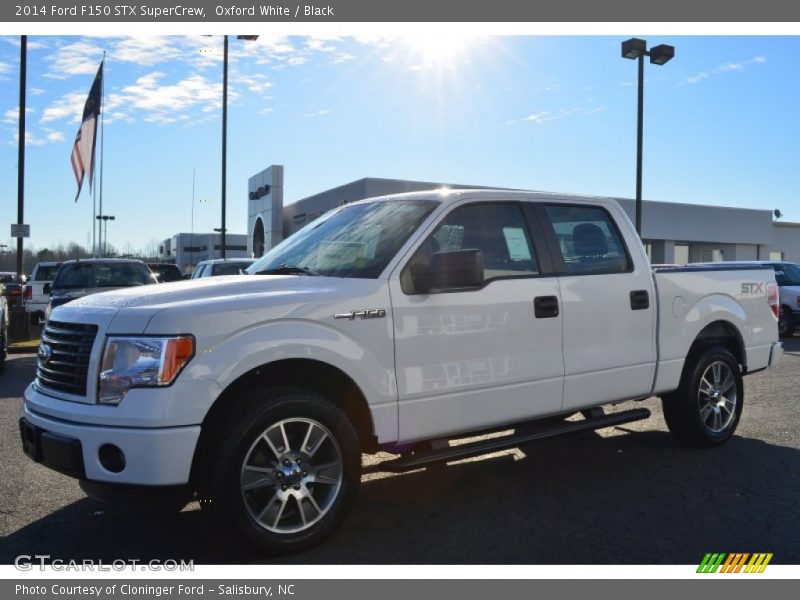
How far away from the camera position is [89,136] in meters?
21.6

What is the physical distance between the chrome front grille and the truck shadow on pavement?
89cm

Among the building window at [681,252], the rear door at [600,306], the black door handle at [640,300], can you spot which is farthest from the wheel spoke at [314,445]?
the building window at [681,252]

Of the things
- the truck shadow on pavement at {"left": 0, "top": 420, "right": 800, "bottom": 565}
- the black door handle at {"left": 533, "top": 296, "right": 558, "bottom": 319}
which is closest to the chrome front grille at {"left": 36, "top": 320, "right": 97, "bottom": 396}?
the truck shadow on pavement at {"left": 0, "top": 420, "right": 800, "bottom": 565}

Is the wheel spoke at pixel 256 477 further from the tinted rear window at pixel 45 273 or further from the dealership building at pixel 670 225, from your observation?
the dealership building at pixel 670 225

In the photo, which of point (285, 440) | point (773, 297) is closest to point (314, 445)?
point (285, 440)

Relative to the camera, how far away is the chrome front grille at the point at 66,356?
3754 mm

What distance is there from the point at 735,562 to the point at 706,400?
2.57 metres

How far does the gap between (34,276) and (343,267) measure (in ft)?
56.5

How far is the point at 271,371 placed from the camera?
12.9ft

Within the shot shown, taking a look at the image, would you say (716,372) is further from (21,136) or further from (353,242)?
(21,136)

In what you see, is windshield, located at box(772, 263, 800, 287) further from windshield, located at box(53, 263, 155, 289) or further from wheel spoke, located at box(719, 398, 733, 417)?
windshield, located at box(53, 263, 155, 289)

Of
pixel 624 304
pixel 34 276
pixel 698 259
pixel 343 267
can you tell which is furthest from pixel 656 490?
pixel 698 259

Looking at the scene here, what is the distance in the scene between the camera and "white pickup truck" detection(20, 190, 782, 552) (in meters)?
3.57

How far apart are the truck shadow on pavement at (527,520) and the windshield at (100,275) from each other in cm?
812
